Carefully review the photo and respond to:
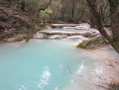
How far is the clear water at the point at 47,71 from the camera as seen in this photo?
2.64 meters

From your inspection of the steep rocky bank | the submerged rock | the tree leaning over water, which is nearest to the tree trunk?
the tree leaning over water

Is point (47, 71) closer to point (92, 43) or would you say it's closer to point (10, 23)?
point (92, 43)

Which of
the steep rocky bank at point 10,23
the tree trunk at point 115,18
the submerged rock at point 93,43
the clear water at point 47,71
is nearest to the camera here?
the tree trunk at point 115,18

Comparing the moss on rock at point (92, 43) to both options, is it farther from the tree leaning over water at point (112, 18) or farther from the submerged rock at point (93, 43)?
the tree leaning over water at point (112, 18)

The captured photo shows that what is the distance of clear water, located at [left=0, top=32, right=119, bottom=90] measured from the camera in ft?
8.66

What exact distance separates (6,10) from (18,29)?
1.42 metres

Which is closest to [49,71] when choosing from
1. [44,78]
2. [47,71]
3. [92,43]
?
[47,71]

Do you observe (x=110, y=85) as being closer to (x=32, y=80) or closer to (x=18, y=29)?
(x=32, y=80)

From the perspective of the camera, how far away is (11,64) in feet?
12.2

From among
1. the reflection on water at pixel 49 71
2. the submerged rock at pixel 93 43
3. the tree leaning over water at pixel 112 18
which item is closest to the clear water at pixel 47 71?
the reflection on water at pixel 49 71

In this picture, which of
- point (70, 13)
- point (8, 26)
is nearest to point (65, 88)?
point (8, 26)

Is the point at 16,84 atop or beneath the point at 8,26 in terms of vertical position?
beneath

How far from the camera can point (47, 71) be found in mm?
3291

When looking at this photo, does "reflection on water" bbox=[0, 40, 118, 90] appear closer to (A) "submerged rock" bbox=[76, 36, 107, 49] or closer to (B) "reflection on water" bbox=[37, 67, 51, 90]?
(B) "reflection on water" bbox=[37, 67, 51, 90]
